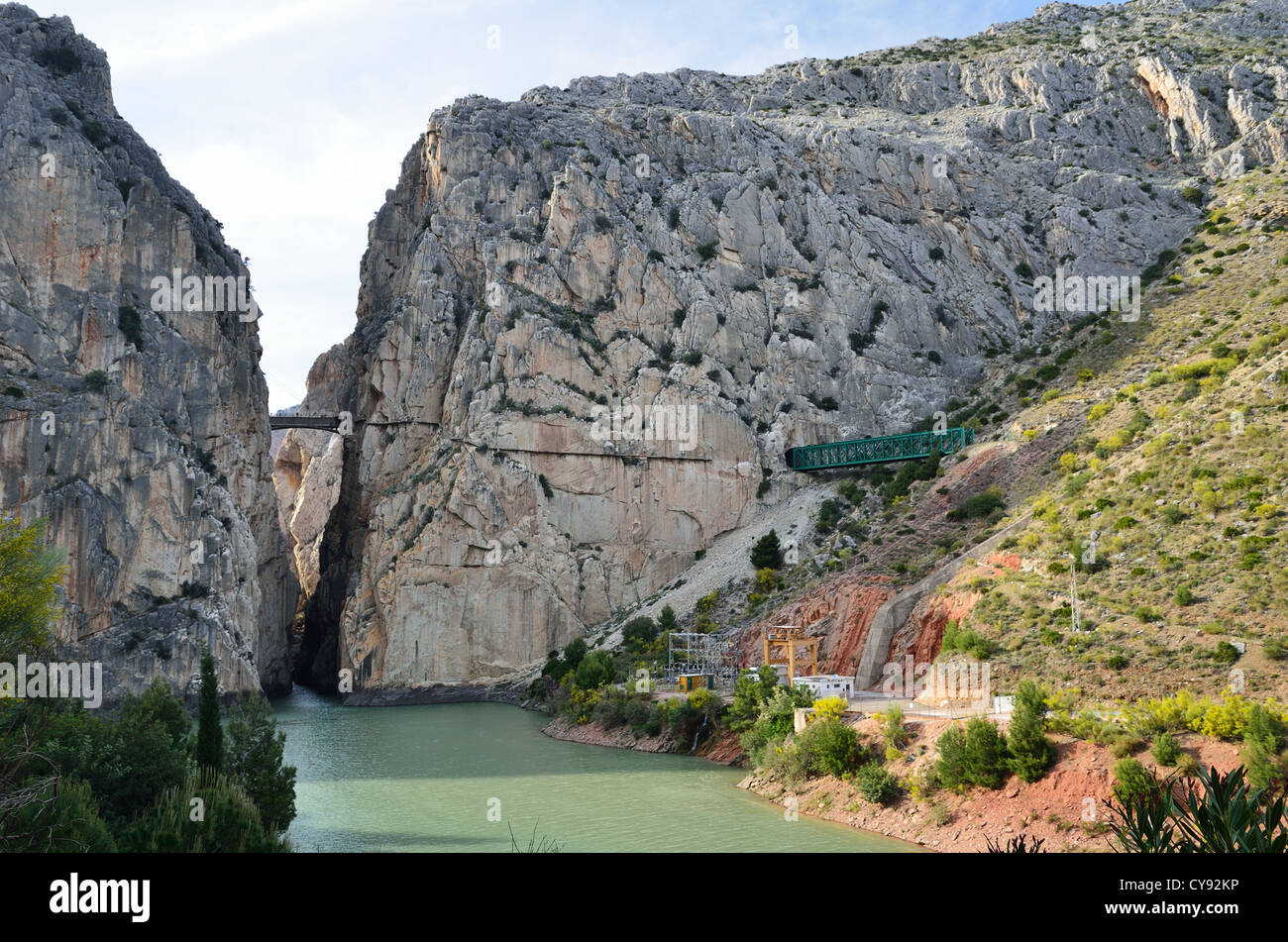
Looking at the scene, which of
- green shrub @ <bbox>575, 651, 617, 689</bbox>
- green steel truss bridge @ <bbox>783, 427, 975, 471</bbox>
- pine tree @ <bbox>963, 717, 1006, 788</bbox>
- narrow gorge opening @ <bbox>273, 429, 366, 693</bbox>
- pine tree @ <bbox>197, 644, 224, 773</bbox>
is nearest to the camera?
pine tree @ <bbox>197, 644, 224, 773</bbox>

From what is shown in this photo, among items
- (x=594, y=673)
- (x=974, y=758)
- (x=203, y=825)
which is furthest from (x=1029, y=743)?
(x=594, y=673)

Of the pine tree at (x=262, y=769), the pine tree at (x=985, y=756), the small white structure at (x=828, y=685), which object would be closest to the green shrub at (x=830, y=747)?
the pine tree at (x=985, y=756)

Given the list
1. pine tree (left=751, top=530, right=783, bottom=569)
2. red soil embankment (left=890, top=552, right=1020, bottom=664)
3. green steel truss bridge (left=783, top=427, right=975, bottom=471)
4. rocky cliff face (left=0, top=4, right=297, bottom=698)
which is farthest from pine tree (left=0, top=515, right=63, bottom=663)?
green steel truss bridge (left=783, top=427, right=975, bottom=471)

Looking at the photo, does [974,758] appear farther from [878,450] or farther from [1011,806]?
[878,450]

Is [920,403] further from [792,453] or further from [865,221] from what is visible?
[865,221]

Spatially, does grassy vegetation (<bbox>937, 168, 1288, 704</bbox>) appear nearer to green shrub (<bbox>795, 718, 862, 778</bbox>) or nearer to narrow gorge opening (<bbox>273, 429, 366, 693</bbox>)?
green shrub (<bbox>795, 718, 862, 778</bbox>)

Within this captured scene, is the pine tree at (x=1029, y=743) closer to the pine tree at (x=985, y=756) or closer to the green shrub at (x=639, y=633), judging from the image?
the pine tree at (x=985, y=756)
